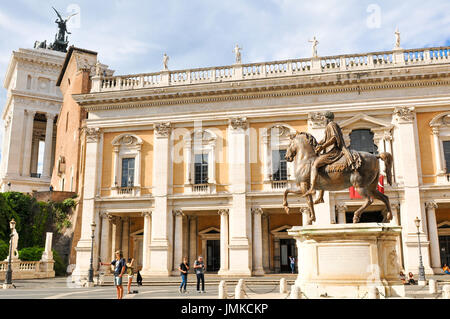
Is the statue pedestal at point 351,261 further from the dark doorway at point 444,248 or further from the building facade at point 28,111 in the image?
the building facade at point 28,111

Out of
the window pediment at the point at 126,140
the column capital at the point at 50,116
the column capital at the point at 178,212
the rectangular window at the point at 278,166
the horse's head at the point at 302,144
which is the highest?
the column capital at the point at 50,116

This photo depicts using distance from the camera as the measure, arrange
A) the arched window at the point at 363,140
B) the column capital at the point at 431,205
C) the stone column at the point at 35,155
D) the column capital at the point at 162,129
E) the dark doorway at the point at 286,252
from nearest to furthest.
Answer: the column capital at the point at 431,205
the arched window at the point at 363,140
the column capital at the point at 162,129
the dark doorway at the point at 286,252
the stone column at the point at 35,155

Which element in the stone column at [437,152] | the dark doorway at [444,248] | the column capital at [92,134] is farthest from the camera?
the column capital at [92,134]

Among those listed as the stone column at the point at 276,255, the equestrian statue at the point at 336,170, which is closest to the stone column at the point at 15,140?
the stone column at the point at 276,255

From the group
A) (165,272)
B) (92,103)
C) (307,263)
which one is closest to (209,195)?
(165,272)

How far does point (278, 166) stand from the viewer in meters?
30.0

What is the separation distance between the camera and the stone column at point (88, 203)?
30.4 meters

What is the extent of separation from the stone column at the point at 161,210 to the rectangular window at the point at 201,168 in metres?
1.98

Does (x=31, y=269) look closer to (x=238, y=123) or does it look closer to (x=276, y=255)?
(x=276, y=255)

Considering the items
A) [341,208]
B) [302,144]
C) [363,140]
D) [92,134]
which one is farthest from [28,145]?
[302,144]

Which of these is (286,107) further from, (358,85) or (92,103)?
(92,103)

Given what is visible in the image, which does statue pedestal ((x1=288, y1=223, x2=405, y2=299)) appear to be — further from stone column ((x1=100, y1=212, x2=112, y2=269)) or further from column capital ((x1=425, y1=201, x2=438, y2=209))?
stone column ((x1=100, y1=212, x2=112, y2=269))

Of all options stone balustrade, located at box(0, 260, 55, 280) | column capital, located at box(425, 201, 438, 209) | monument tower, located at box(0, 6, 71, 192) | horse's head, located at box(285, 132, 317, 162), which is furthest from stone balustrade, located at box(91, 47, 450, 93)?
monument tower, located at box(0, 6, 71, 192)

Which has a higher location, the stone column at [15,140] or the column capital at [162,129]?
the stone column at [15,140]
